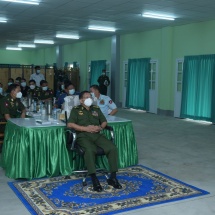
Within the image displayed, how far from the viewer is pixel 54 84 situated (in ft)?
47.5

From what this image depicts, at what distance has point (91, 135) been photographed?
14.1 feet

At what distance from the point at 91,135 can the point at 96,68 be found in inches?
448

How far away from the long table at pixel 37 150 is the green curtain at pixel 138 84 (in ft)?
25.0

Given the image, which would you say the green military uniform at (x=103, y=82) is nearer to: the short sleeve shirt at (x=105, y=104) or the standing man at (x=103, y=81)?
the standing man at (x=103, y=81)

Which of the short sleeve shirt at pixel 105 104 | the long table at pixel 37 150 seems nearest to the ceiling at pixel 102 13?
the short sleeve shirt at pixel 105 104

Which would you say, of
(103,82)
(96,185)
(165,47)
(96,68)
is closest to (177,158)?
(96,185)

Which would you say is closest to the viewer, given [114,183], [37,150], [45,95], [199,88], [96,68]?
[114,183]

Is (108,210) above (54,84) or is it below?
below

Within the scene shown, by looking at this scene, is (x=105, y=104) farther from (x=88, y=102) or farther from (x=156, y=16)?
(x=156, y=16)

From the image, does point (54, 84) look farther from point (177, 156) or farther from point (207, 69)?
point (177, 156)

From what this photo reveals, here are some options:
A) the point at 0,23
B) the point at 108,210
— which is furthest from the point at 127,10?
the point at 108,210

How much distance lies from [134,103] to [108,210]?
970cm

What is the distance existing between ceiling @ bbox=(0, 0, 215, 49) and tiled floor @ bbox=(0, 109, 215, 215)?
308 cm

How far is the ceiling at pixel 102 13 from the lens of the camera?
752 cm
